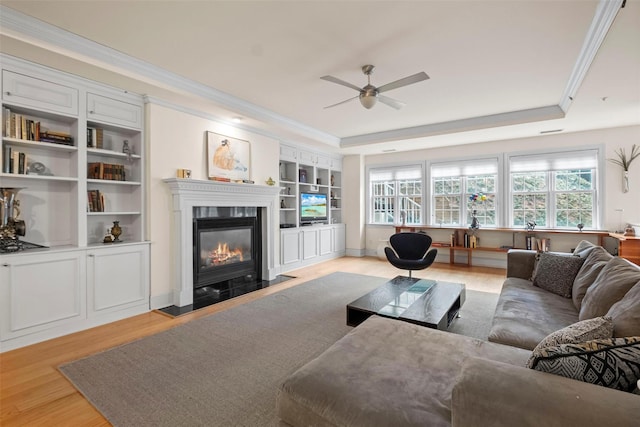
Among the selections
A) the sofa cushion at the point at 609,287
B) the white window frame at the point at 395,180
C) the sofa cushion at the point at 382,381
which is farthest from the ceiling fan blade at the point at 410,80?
the white window frame at the point at 395,180

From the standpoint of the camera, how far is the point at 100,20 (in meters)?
2.39

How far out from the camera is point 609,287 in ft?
6.14

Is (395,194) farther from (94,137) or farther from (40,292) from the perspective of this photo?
(40,292)

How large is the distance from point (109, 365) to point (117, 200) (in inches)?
80.4

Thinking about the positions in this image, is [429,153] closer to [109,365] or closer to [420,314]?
[420,314]

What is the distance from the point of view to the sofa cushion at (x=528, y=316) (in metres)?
1.86

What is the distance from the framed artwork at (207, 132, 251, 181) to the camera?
4.30 m

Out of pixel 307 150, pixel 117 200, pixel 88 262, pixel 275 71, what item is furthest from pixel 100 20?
pixel 307 150

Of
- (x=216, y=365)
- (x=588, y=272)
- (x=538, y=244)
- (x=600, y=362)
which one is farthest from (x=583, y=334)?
(x=538, y=244)

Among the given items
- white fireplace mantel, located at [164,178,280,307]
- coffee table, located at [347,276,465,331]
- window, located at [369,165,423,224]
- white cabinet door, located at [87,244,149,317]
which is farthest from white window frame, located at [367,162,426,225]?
white cabinet door, located at [87,244,149,317]

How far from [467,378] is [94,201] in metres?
3.84

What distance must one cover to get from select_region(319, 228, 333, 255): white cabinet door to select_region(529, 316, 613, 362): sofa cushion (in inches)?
216

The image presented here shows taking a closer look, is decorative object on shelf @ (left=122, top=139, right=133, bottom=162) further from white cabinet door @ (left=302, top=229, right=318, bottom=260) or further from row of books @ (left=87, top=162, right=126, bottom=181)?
white cabinet door @ (left=302, top=229, right=318, bottom=260)

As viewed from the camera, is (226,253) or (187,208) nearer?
(187,208)
